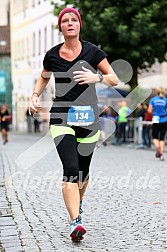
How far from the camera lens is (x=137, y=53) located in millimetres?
29359

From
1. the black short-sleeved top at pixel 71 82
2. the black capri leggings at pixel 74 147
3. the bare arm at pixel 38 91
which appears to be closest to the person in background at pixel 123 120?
the bare arm at pixel 38 91

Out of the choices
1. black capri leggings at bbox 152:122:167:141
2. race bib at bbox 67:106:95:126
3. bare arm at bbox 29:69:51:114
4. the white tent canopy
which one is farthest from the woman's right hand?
the white tent canopy

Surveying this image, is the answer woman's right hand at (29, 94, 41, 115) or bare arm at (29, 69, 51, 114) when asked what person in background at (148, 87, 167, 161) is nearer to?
bare arm at (29, 69, 51, 114)

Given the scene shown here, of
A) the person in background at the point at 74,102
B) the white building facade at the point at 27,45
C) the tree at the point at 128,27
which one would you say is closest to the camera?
the person in background at the point at 74,102

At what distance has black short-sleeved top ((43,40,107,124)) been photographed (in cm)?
686

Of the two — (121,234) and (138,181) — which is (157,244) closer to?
(121,234)

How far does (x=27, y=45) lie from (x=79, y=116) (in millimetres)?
54718

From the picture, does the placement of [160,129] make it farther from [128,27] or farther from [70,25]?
[70,25]

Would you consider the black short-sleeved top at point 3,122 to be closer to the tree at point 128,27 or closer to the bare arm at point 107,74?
the tree at point 128,27

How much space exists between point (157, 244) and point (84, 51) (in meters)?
1.73

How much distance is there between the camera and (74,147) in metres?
6.86

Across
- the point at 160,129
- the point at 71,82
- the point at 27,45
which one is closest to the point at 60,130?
the point at 71,82

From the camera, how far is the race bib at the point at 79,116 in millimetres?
6859

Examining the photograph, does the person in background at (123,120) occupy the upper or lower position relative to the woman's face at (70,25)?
lower
